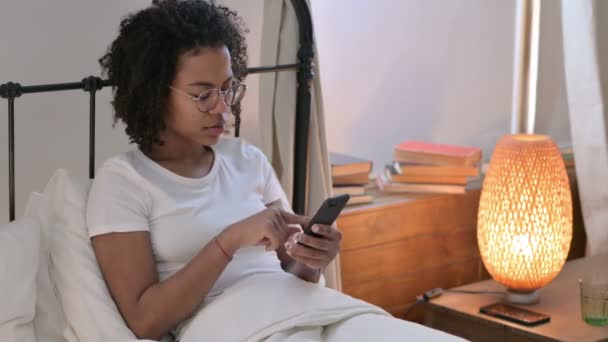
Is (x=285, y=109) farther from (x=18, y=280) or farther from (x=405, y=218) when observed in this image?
(x=18, y=280)

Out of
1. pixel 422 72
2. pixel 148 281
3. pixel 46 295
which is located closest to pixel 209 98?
pixel 148 281

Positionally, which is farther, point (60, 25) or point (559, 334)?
point (559, 334)

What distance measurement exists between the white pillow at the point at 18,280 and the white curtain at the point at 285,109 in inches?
28.6

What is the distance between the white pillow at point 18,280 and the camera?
1.65 m

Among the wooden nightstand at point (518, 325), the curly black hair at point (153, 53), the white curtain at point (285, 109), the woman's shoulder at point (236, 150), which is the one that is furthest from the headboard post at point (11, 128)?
the wooden nightstand at point (518, 325)

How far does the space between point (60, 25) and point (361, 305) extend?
90 cm

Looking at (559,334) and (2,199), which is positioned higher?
(2,199)

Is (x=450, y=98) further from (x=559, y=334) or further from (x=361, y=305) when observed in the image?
(x=361, y=305)

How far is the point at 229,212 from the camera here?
6.21ft

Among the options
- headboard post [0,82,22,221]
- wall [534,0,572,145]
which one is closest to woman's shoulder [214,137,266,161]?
headboard post [0,82,22,221]

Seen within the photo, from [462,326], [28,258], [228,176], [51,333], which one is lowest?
[462,326]

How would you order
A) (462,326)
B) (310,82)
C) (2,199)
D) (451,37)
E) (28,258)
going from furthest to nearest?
(451,37)
(462,326)
(310,82)
(2,199)
(28,258)

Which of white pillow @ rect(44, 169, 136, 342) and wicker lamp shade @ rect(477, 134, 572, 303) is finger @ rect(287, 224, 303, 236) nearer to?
white pillow @ rect(44, 169, 136, 342)

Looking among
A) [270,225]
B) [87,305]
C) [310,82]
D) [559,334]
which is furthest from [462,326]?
Answer: [87,305]
